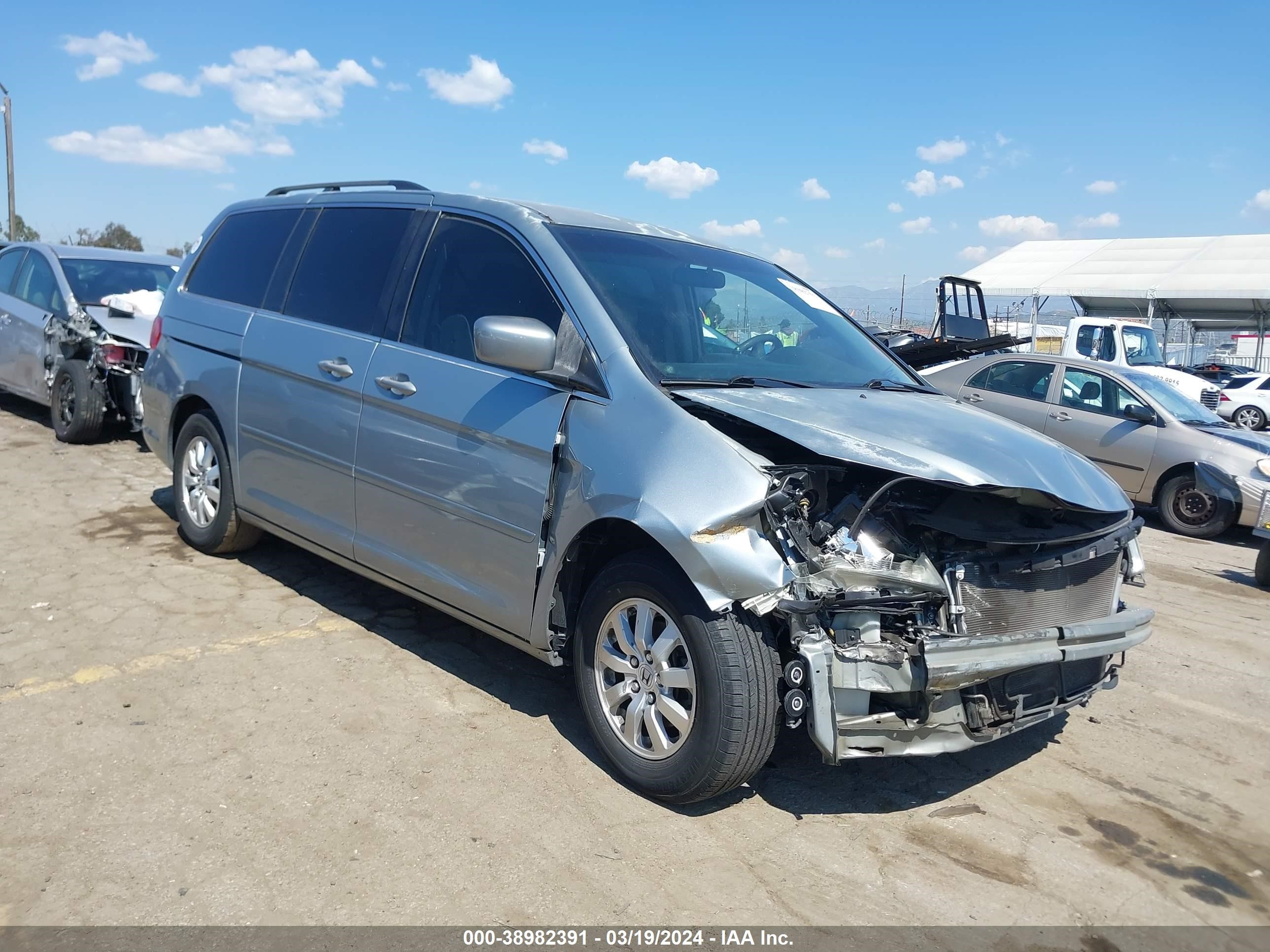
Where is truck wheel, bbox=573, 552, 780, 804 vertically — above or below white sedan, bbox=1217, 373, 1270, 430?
below

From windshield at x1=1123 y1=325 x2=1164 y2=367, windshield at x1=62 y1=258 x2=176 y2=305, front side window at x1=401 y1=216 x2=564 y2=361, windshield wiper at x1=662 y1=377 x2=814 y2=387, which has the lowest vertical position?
windshield wiper at x1=662 y1=377 x2=814 y2=387

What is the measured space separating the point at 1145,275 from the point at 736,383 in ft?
114

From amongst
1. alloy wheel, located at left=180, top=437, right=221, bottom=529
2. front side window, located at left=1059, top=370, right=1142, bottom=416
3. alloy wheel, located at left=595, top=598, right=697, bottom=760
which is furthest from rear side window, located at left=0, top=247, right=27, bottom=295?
front side window, located at left=1059, top=370, right=1142, bottom=416

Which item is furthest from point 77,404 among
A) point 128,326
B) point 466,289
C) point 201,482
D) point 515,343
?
point 515,343

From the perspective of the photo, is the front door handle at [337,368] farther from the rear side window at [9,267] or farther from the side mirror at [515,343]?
the rear side window at [9,267]

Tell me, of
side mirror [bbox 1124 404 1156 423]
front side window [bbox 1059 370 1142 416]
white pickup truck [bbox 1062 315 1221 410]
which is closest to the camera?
side mirror [bbox 1124 404 1156 423]

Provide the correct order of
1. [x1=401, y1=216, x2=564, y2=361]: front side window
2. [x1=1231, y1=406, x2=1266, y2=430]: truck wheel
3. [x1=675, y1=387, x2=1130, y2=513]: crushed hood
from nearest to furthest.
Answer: [x1=675, y1=387, x2=1130, y2=513]: crushed hood, [x1=401, y1=216, x2=564, y2=361]: front side window, [x1=1231, y1=406, x2=1266, y2=430]: truck wheel

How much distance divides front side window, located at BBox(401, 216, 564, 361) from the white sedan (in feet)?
71.9

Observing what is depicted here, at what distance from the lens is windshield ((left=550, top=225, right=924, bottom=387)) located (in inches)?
143

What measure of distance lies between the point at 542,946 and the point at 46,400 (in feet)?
28.8

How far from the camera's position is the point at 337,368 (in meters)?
4.31

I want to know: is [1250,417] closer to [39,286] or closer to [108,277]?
[108,277]

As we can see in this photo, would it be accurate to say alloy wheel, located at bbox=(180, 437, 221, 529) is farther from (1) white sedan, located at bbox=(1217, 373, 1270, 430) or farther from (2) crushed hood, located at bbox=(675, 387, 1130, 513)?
(1) white sedan, located at bbox=(1217, 373, 1270, 430)

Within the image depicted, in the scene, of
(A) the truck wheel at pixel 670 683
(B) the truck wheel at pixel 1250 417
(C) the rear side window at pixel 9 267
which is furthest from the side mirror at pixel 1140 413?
(B) the truck wheel at pixel 1250 417
